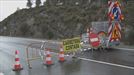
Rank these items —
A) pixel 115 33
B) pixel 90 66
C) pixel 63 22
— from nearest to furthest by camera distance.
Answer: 1. pixel 90 66
2. pixel 115 33
3. pixel 63 22

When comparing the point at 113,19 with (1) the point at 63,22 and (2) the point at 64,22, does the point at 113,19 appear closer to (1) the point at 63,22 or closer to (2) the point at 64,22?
(2) the point at 64,22

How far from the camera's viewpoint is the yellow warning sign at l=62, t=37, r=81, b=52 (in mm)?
16422

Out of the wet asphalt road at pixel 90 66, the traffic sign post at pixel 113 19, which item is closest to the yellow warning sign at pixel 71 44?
the wet asphalt road at pixel 90 66

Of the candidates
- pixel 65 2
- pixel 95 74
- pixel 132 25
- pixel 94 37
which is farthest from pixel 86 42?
pixel 65 2

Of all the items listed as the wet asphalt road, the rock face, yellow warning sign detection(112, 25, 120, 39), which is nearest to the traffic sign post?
yellow warning sign detection(112, 25, 120, 39)

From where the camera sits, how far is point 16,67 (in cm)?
1544

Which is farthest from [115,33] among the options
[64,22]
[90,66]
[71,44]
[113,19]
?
[64,22]

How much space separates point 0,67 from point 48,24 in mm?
29569

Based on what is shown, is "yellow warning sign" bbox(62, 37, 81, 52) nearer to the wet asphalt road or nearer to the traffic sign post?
the wet asphalt road

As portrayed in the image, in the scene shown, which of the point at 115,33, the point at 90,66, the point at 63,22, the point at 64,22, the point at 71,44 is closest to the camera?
the point at 90,66

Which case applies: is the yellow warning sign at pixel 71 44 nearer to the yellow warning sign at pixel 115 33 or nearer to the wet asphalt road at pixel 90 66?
the wet asphalt road at pixel 90 66

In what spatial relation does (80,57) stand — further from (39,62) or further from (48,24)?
(48,24)

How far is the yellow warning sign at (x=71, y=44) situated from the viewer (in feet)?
53.9

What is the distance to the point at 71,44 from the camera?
54.2 feet
